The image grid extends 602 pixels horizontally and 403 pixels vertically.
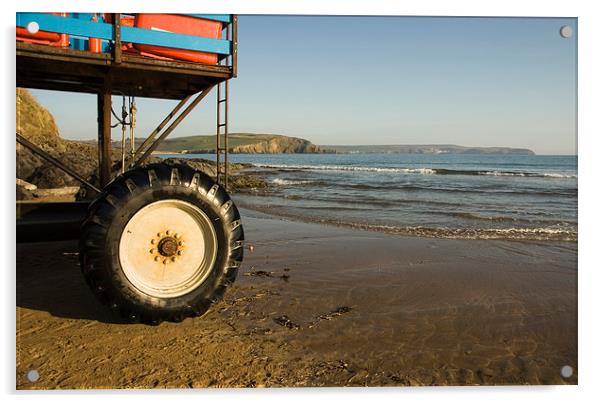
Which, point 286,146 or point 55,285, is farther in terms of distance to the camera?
point 286,146

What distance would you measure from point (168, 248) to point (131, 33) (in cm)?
171

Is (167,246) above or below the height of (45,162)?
below

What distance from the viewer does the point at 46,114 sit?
24219 mm

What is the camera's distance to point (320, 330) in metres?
3.67

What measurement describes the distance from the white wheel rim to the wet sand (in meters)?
0.44

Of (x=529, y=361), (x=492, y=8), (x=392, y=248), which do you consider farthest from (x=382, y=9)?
(x=392, y=248)

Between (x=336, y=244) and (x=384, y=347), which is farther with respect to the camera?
(x=336, y=244)

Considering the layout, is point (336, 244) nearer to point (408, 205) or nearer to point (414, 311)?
point (414, 311)

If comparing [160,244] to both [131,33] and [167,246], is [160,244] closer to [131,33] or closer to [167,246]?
[167,246]

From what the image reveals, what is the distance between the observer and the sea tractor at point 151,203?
3.07 meters

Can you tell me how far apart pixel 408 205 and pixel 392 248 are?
7.08 m

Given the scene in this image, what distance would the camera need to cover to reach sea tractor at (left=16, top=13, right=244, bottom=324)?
307 cm

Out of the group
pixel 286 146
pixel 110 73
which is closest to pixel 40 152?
pixel 110 73

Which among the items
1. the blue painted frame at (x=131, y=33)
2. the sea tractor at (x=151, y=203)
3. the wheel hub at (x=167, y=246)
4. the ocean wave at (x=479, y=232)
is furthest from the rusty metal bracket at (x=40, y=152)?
the ocean wave at (x=479, y=232)
